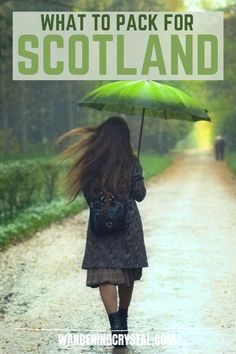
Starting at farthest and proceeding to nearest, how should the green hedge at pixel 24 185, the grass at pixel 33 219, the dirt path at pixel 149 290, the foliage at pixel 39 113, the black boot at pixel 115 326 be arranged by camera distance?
the foliage at pixel 39 113 < the green hedge at pixel 24 185 < the grass at pixel 33 219 < the dirt path at pixel 149 290 < the black boot at pixel 115 326

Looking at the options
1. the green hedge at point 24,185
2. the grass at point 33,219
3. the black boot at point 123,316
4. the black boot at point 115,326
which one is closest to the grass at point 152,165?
the grass at point 33,219

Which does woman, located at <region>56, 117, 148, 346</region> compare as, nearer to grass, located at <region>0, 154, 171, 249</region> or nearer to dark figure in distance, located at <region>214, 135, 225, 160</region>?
grass, located at <region>0, 154, 171, 249</region>

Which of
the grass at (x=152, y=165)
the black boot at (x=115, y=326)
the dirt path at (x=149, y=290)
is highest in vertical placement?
the grass at (x=152, y=165)

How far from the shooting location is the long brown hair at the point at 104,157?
5.50 meters

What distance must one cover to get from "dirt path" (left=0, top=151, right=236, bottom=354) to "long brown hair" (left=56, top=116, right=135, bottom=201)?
119 cm

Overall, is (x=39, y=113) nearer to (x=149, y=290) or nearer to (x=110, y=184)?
(x=149, y=290)

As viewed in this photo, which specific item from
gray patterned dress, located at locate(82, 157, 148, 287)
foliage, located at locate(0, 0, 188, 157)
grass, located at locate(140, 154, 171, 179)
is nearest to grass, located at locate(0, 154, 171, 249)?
foliage, located at locate(0, 0, 188, 157)

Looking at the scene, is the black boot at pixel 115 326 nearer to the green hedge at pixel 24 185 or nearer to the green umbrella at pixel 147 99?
the green umbrella at pixel 147 99

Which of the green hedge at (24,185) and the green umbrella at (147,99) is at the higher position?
the green umbrella at (147,99)

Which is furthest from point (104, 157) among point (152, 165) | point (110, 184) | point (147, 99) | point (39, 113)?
point (39, 113)

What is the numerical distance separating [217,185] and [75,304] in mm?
13895

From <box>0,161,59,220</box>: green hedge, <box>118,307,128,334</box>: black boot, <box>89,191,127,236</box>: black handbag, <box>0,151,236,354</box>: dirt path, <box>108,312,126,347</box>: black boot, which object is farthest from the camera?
<box>0,161,59,220</box>: green hedge

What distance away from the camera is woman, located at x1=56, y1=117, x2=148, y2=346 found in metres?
5.51

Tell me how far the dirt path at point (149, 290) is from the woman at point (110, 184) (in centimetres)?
61
